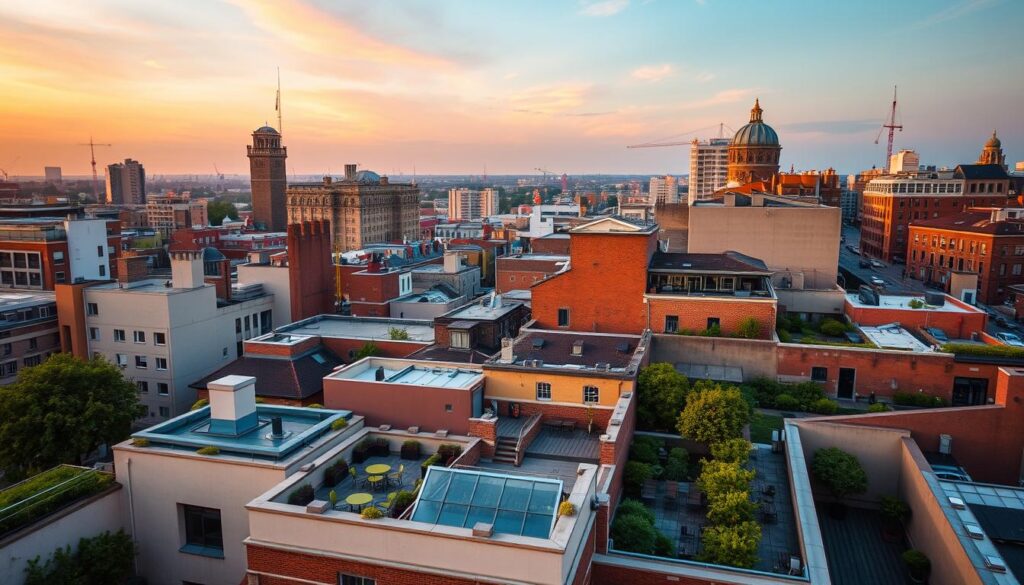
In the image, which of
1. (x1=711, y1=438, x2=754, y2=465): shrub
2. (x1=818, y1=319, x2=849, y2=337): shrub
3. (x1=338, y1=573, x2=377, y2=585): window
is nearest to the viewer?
(x1=338, y1=573, x2=377, y2=585): window

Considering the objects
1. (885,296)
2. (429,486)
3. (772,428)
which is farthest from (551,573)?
(885,296)

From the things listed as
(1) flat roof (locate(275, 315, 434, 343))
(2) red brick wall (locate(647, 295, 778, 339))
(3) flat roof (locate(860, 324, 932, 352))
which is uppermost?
(2) red brick wall (locate(647, 295, 778, 339))

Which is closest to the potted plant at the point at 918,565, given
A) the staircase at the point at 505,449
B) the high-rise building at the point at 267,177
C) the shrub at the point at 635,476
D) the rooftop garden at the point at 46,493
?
the shrub at the point at 635,476

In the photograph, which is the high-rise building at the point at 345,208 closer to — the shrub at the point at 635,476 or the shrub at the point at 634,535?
the shrub at the point at 635,476

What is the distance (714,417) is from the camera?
30.9 m

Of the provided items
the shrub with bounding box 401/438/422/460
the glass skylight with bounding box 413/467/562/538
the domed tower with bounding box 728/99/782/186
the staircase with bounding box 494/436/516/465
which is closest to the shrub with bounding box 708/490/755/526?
the staircase with bounding box 494/436/516/465

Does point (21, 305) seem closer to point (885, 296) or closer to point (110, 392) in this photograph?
point (110, 392)

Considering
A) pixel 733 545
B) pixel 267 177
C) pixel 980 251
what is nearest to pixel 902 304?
pixel 733 545

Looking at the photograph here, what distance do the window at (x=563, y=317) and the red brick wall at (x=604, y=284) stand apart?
252 millimetres

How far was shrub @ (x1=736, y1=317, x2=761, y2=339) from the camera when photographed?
1634 inches

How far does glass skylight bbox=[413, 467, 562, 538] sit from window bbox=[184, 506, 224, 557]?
438 inches

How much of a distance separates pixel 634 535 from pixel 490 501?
7958mm

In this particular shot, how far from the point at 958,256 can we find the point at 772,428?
7010cm

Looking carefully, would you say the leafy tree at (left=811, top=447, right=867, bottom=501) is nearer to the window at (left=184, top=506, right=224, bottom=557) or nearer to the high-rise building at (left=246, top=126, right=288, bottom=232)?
the window at (left=184, top=506, right=224, bottom=557)
